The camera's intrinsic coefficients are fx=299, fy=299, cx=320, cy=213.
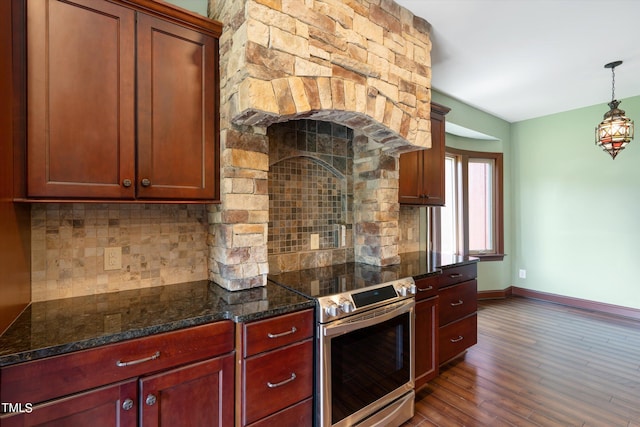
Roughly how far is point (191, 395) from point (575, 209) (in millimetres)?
5353

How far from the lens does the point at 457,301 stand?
8.93ft

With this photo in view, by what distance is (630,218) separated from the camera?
393cm

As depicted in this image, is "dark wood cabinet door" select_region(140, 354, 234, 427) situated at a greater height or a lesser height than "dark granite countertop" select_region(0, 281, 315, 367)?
lesser

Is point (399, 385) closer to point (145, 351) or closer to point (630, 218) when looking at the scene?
point (145, 351)

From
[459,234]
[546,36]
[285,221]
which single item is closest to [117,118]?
[285,221]

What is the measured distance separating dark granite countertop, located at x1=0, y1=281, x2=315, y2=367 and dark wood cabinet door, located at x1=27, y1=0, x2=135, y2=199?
551mm

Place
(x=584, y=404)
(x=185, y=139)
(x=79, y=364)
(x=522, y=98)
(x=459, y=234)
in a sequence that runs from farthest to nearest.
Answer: (x=459, y=234)
(x=522, y=98)
(x=584, y=404)
(x=185, y=139)
(x=79, y=364)

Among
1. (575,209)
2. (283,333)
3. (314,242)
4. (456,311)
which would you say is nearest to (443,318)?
(456,311)

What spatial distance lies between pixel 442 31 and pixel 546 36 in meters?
0.90

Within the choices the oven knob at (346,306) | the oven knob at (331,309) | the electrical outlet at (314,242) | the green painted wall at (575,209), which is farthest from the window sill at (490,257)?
the oven knob at (331,309)

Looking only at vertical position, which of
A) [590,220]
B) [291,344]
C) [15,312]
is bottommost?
[291,344]

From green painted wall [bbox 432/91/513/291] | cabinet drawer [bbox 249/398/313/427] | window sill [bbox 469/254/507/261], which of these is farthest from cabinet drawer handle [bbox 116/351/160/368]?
window sill [bbox 469/254/507/261]

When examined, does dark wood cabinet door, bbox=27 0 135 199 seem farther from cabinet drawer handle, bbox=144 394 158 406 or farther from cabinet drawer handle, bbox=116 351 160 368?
cabinet drawer handle, bbox=144 394 158 406

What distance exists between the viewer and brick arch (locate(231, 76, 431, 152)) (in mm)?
1563
